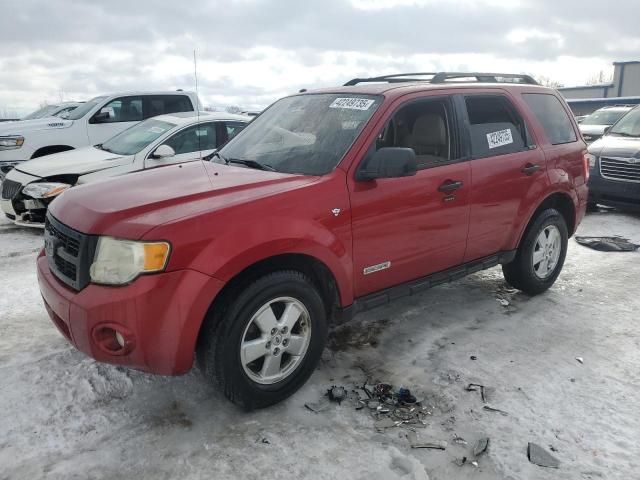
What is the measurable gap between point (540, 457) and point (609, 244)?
472 centimetres

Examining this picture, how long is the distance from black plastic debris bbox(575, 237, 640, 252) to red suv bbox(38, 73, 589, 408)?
2.21 meters

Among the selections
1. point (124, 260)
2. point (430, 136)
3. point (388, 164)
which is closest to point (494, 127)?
point (430, 136)

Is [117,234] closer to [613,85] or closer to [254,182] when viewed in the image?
[254,182]

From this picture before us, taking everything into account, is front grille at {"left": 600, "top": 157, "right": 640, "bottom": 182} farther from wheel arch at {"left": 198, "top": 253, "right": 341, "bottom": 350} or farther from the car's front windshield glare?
wheel arch at {"left": 198, "top": 253, "right": 341, "bottom": 350}

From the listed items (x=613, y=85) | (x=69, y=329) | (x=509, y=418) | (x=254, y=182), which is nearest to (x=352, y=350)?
(x=509, y=418)

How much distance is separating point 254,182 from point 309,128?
804 mm

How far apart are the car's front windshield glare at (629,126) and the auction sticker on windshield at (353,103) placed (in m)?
7.02

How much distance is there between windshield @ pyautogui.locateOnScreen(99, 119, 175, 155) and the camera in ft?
23.3

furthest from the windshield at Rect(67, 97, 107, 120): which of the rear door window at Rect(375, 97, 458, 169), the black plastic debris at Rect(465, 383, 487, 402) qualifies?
the black plastic debris at Rect(465, 383, 487, 402)

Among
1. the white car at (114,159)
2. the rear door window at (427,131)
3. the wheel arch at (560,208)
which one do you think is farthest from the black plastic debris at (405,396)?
the white car at (114,159)

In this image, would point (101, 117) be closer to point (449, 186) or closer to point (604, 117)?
point (449, 186)

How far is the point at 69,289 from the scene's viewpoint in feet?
9.14

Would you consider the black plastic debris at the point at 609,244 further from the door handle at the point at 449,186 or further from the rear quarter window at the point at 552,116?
the door handle at the point at 449,186

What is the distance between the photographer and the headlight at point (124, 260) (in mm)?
2551
